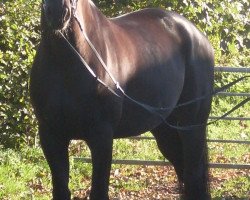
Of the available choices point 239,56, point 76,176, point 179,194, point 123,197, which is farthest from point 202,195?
point 239,56

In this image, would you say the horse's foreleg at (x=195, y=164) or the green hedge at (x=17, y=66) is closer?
the horse's foreleg at (x=195, y=164)

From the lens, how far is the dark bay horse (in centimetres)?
424

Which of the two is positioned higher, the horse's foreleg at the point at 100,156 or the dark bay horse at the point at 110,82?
the dark bay horse at the point at 110,82

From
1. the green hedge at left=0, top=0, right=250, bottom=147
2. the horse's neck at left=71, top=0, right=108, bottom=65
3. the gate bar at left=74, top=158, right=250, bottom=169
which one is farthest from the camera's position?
the gate bar at left=74, top=158, right=250, bottom=169

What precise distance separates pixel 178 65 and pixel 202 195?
1.24 meters

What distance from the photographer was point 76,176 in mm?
6809

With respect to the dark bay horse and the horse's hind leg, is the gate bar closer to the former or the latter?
the horse's hind leg

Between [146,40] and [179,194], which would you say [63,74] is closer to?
[146,40]

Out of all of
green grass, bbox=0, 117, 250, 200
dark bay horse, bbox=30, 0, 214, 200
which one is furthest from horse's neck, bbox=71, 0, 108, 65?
green grass, bbox=0, 117, 250, 200

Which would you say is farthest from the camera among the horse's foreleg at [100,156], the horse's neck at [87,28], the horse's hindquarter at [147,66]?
the horse's hindquarter at [147,66]

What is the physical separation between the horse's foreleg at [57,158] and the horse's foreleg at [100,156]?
0.22 metres

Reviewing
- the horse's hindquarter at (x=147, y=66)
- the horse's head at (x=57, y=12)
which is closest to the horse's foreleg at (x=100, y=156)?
the horse's hindquarter at (x=147, y=66)

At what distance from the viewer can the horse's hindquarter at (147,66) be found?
15.7 feet

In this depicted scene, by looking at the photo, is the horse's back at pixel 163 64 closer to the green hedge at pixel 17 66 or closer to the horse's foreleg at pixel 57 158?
the horse's foreleg at pixel 57 158
